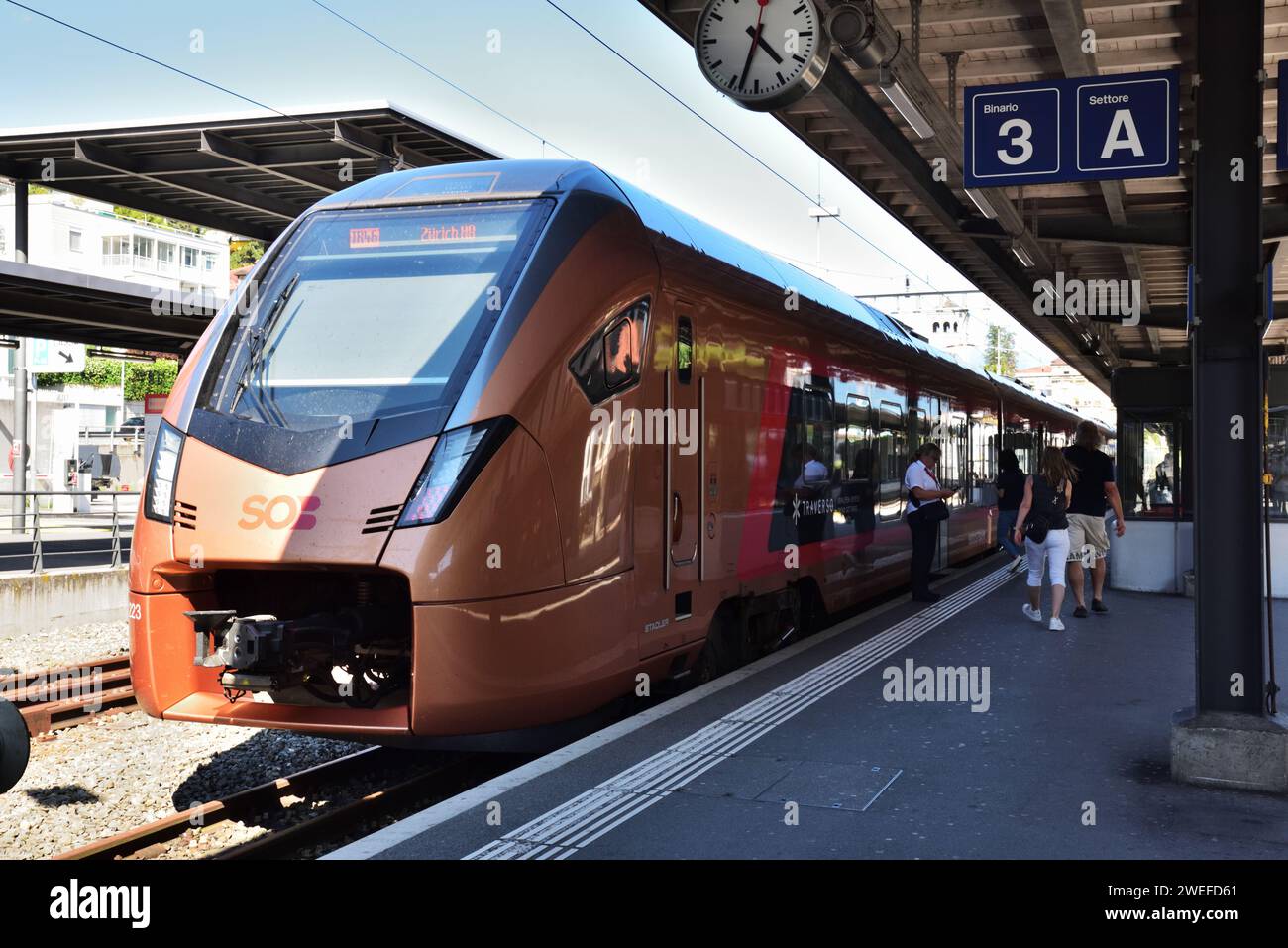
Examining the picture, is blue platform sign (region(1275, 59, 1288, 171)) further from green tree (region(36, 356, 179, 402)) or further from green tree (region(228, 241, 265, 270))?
green tree (region(228, 241, 265, 270))

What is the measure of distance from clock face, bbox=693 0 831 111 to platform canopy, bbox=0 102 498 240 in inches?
336

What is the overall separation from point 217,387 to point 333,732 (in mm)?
1880

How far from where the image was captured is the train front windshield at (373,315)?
19.5 feet

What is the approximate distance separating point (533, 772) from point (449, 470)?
1410mm

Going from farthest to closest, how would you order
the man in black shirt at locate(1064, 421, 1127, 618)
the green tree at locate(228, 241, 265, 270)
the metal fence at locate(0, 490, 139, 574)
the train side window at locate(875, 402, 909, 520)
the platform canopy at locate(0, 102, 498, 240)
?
the green tree at locate(228, 241, 265, 270) < the metal fence at locate(0, 490, 139, 574) < the platform canopy at locate(0, 102, 498, 240) < the train side window at locate(875, 402, 909, 520) < the man in black shirt at locate(1064, 421, 1127, 618)

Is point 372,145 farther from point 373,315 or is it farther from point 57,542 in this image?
point 373,315

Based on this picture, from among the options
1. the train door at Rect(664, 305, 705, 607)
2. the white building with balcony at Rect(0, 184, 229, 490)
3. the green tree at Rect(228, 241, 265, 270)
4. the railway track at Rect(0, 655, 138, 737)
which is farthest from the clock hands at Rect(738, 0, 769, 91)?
the green tree at Rect(228, 241, 265, 270)

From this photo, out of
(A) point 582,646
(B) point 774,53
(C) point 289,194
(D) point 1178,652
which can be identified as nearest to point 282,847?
(A) point 582,646

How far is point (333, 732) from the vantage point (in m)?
5.73

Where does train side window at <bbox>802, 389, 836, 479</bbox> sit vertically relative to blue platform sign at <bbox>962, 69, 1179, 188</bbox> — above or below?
below

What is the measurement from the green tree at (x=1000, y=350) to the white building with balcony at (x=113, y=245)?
5958cm

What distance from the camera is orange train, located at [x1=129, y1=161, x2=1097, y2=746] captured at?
222 inches

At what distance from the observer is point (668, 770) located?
222 inches

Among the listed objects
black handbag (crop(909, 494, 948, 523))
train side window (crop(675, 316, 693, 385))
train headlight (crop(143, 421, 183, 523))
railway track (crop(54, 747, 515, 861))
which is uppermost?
train side window (crop(675, 316, 693, 385))
